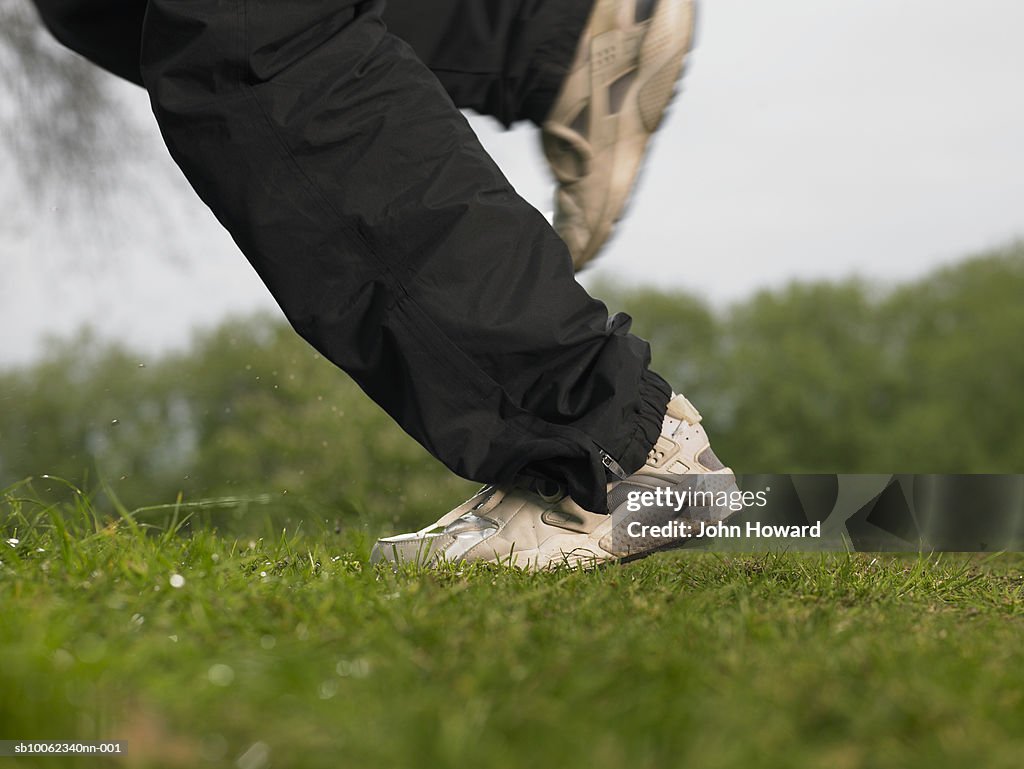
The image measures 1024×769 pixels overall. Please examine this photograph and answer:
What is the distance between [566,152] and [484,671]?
59.6 inches

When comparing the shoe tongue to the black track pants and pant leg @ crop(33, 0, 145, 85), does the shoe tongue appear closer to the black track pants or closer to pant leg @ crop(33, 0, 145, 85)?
the black track pants

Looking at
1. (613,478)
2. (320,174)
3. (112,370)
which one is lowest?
(112,370)

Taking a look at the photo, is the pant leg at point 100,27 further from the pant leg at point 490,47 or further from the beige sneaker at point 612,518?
the beige sneaker at point 612,518

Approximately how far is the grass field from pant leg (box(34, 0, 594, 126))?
1113 millimetres

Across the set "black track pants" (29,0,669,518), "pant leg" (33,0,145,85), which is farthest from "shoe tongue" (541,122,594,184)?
"pant leg" (33,0,145,85)

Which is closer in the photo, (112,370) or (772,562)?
(772,562)

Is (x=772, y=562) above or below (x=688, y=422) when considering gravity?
below

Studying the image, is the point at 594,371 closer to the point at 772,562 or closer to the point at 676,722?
the point at 772,562

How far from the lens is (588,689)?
0.71 metres

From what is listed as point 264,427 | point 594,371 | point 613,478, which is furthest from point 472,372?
point 264,427

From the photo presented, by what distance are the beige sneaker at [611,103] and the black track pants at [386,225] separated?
0.50m

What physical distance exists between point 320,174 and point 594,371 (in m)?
0.52

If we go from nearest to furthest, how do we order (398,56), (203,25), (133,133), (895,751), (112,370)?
(895,751) → (203,25) → (398,56) → (133,133) → (112,370)

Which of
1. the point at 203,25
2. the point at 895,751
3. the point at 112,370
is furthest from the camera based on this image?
the point at 112,370
